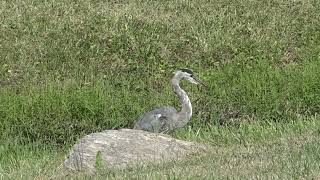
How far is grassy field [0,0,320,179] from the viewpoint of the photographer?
10.3 metres

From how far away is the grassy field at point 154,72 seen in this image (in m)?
10.3

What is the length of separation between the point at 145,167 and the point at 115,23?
428 inches

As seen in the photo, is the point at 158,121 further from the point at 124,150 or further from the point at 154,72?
the point at 154,72

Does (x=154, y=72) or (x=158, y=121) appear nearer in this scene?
(x=158, y=121)

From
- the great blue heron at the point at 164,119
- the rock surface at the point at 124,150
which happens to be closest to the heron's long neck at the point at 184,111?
the great blue heron at the point at 164,119

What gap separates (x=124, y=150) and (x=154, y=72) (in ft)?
24.5

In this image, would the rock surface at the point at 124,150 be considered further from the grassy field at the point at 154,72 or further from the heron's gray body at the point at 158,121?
the heron's gray body at the point at 158,121

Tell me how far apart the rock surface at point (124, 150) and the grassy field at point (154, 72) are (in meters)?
0.36

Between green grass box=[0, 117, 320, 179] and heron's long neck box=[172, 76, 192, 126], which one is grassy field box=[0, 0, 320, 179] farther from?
heron's long neck box=[172, 76, 192, 126]

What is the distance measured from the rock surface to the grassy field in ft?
1.18

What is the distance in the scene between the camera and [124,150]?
8.25m

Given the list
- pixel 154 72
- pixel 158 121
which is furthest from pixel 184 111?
pixel 154 72

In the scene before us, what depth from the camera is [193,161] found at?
7184 millimetres

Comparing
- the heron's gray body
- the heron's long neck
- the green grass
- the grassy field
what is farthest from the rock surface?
the heron's long neck
